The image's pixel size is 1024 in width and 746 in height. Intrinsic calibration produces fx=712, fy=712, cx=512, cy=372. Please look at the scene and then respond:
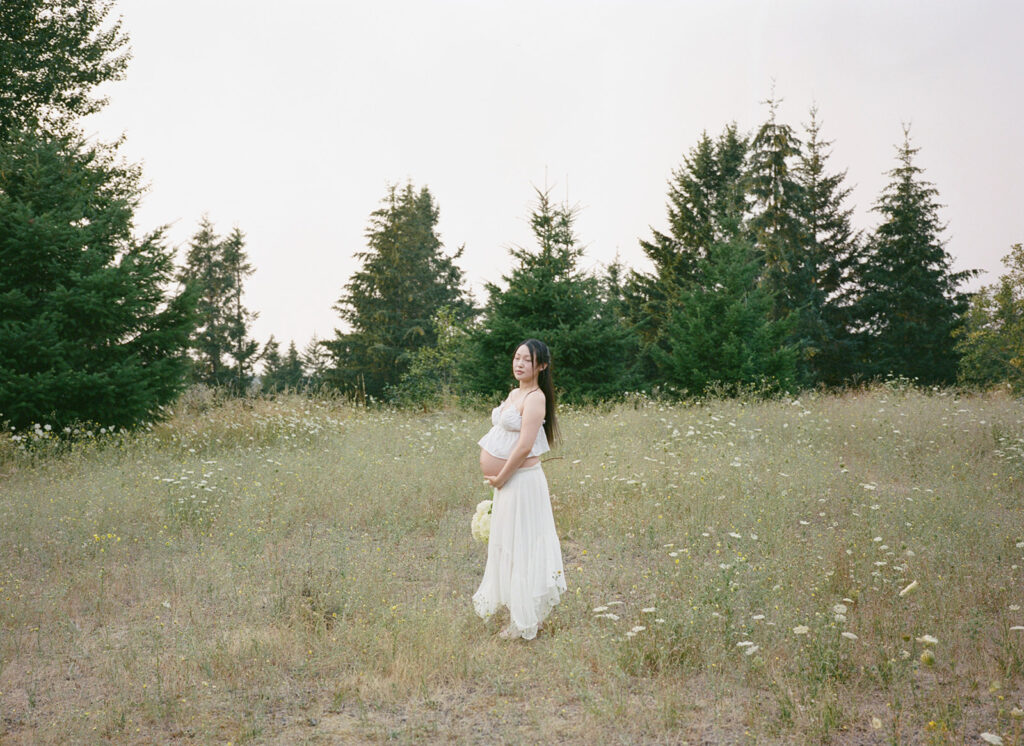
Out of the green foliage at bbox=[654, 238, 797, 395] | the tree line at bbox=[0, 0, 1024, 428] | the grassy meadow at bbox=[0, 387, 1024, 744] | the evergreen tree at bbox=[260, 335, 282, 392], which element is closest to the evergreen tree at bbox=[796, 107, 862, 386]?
the tree line at bbox=[0, 0, 1024, 428]

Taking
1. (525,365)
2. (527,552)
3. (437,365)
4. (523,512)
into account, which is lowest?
(527,552)

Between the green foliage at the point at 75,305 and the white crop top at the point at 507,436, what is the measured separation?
8.95 metres

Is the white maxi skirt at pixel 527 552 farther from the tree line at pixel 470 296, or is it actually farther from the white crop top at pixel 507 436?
the tree line at pixel 470 296

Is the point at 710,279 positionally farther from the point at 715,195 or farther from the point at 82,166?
the point at 82,166

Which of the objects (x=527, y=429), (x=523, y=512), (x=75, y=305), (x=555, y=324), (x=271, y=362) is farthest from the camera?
(x=271, y=362)

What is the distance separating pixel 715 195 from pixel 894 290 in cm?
1028

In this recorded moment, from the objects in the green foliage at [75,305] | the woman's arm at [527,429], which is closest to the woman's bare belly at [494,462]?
the woman's arm at [527,429]

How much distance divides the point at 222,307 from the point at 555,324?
29231 mm

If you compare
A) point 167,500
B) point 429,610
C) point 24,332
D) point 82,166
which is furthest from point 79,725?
point 82,166

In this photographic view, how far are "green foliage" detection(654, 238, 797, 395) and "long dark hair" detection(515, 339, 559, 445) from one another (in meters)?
13.2

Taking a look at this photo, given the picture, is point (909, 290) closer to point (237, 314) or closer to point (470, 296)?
point (470, 296)

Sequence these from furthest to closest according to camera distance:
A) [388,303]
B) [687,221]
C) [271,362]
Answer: [271,362]
[388,303]
[687,221]

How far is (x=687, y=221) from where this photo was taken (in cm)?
2988

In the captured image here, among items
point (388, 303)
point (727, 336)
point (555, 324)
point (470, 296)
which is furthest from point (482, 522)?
point (470, 296)
